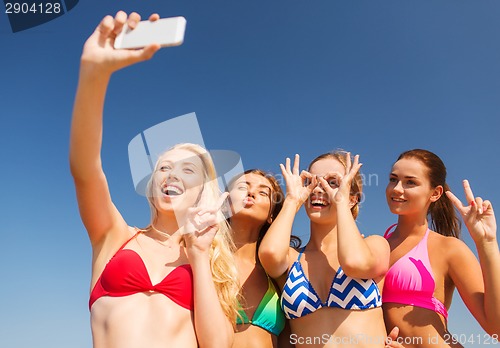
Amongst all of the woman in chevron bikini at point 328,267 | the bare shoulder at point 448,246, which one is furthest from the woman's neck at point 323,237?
the bare shoulder at point 448,246

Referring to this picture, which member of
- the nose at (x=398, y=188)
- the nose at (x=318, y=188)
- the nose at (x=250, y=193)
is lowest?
the nose at (x=398, y=188)

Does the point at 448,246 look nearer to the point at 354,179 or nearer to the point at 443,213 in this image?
the point at 443,213

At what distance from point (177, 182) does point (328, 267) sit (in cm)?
177

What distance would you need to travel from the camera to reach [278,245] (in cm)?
468

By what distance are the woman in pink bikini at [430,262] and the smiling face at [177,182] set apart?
2215 mm

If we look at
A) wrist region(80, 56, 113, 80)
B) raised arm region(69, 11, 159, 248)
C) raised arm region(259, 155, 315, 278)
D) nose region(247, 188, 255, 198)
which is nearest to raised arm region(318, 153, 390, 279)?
raised arm region(259, 155, 315, 278)

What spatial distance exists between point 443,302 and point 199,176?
109 inches

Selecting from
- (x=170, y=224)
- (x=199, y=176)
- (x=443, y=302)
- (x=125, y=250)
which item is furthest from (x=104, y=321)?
(x=443, y=302)

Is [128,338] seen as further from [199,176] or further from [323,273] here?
[323,273]

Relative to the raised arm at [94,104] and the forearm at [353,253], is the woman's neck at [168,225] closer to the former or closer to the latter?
the raised arm at [94,104]

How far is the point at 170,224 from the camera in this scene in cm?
423

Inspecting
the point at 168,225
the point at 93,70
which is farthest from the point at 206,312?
the point at 93,70

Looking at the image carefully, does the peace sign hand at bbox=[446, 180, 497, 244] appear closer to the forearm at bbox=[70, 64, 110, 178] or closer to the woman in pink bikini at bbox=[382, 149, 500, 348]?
the woman in pink bikini at bbox=[382, 149, 500, 348]

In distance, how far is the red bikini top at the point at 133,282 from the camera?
3.58m
